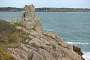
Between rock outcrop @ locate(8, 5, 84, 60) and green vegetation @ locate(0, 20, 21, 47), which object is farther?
green vegetation @ locate(0, 20, 21, 47)

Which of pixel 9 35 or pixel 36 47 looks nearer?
pixel 36 47

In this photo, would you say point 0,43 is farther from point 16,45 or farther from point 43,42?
point 43,42

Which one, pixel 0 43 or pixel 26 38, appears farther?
pixel 26 38

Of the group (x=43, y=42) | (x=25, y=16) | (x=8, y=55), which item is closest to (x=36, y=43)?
(x=43, y=42)

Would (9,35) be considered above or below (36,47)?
above

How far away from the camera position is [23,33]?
66.2ft

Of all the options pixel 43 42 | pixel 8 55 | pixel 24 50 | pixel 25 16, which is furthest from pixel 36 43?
pixel 25 16

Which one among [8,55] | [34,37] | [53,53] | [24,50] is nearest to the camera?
[8,55]

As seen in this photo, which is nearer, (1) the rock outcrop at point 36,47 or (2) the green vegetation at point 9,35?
(1) the rock outcrop at point 36,47

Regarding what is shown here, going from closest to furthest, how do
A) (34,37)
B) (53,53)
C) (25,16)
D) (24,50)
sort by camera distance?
(24,50)
(53,53)
(34,37)
(25,16)

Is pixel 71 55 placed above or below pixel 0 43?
below

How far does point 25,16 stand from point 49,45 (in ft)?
18.6

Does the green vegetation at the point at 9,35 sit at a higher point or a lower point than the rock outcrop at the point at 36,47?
higher

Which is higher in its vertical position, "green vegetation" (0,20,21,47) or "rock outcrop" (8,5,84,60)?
"green vegetation" (0,20,21,47)
